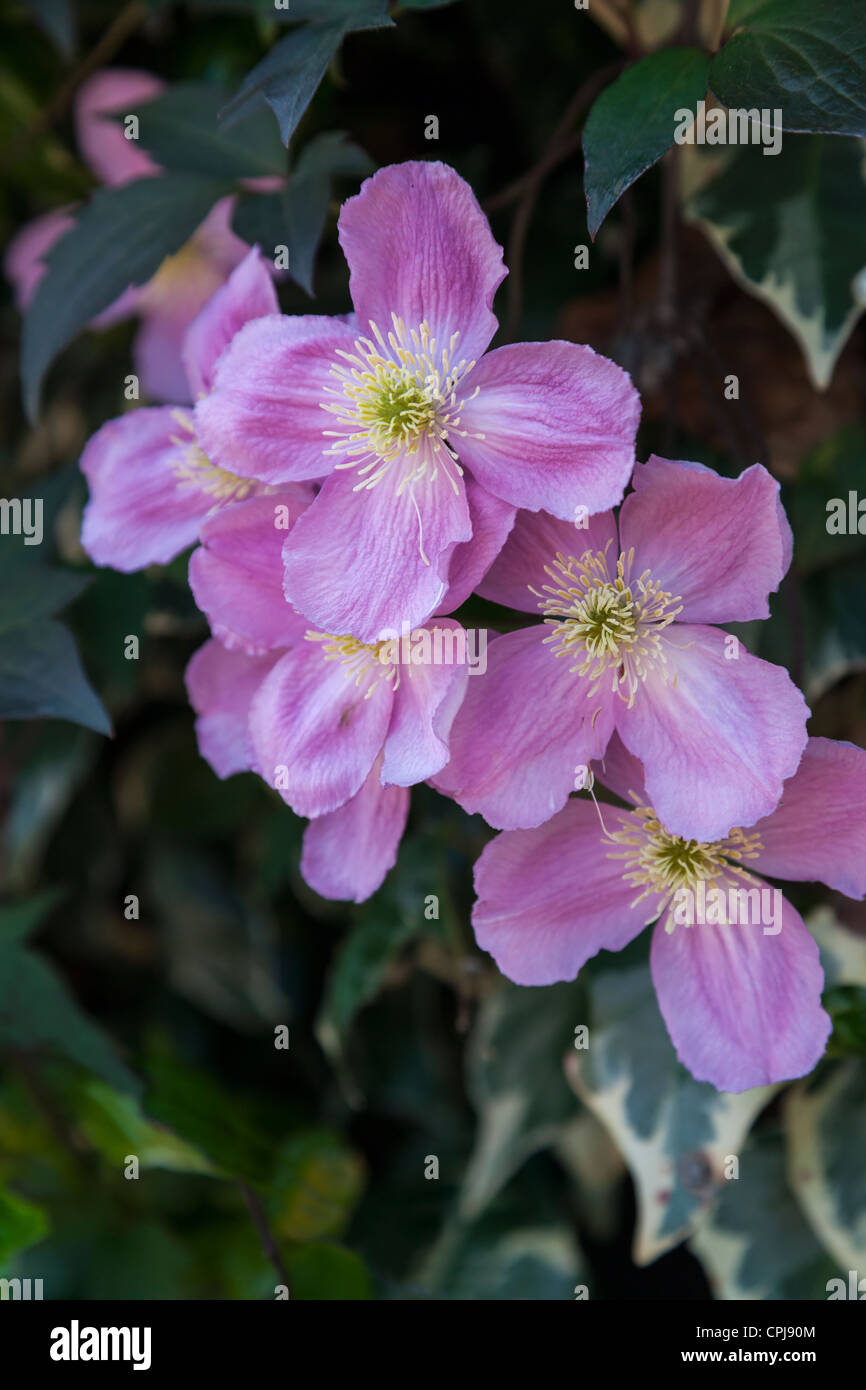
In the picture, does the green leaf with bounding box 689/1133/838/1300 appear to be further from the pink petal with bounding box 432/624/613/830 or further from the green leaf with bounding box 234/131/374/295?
the green leaf with bounding box 234/131/374/295

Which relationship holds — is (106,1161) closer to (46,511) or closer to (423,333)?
(46,511)

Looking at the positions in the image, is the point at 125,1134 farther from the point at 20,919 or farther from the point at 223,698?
the point at 223,698

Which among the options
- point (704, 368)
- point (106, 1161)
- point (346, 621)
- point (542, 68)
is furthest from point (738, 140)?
point (106, 1161)

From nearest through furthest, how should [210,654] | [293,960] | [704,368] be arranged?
[210,654], [704,368], [293,960]

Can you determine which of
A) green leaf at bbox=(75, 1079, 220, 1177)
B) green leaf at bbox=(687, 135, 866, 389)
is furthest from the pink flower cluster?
green leaf at bbox=(75, 1079, 220, 1177)

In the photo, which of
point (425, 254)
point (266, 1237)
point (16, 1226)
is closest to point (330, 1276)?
point (266, 1237)

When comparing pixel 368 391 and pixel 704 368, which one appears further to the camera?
pixel 704 368

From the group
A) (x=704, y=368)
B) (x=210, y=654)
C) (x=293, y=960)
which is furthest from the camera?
(x=293, y=960)
